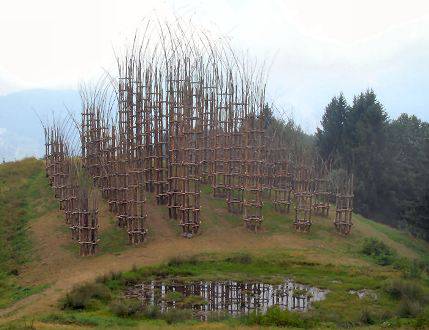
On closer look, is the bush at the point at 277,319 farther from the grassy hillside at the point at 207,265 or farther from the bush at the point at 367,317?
the bush at the point at 367,317

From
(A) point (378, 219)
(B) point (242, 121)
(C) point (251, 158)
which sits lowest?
(A) point (378, 219)

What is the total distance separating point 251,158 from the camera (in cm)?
2338

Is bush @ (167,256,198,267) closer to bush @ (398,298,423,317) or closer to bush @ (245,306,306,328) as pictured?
bush @ (245,306,306,328)

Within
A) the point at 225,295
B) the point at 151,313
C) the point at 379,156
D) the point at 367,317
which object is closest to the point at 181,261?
the point at 225,295

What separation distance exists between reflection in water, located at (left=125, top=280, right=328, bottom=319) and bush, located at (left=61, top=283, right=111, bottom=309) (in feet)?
2.73

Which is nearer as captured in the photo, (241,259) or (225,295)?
(225,295)

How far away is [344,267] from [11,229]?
1410cm

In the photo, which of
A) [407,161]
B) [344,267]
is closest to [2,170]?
[344,267]

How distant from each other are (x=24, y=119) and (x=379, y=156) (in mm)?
166714

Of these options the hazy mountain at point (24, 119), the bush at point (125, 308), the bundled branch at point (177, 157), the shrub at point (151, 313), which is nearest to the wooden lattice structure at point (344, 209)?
the bundled branch at point (177, 157)

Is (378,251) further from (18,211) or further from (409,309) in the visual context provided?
(18,211)

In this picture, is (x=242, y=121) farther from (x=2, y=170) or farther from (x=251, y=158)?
(x=2, y=170)

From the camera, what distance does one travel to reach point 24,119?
182500 millimetres

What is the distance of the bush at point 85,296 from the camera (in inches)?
599
